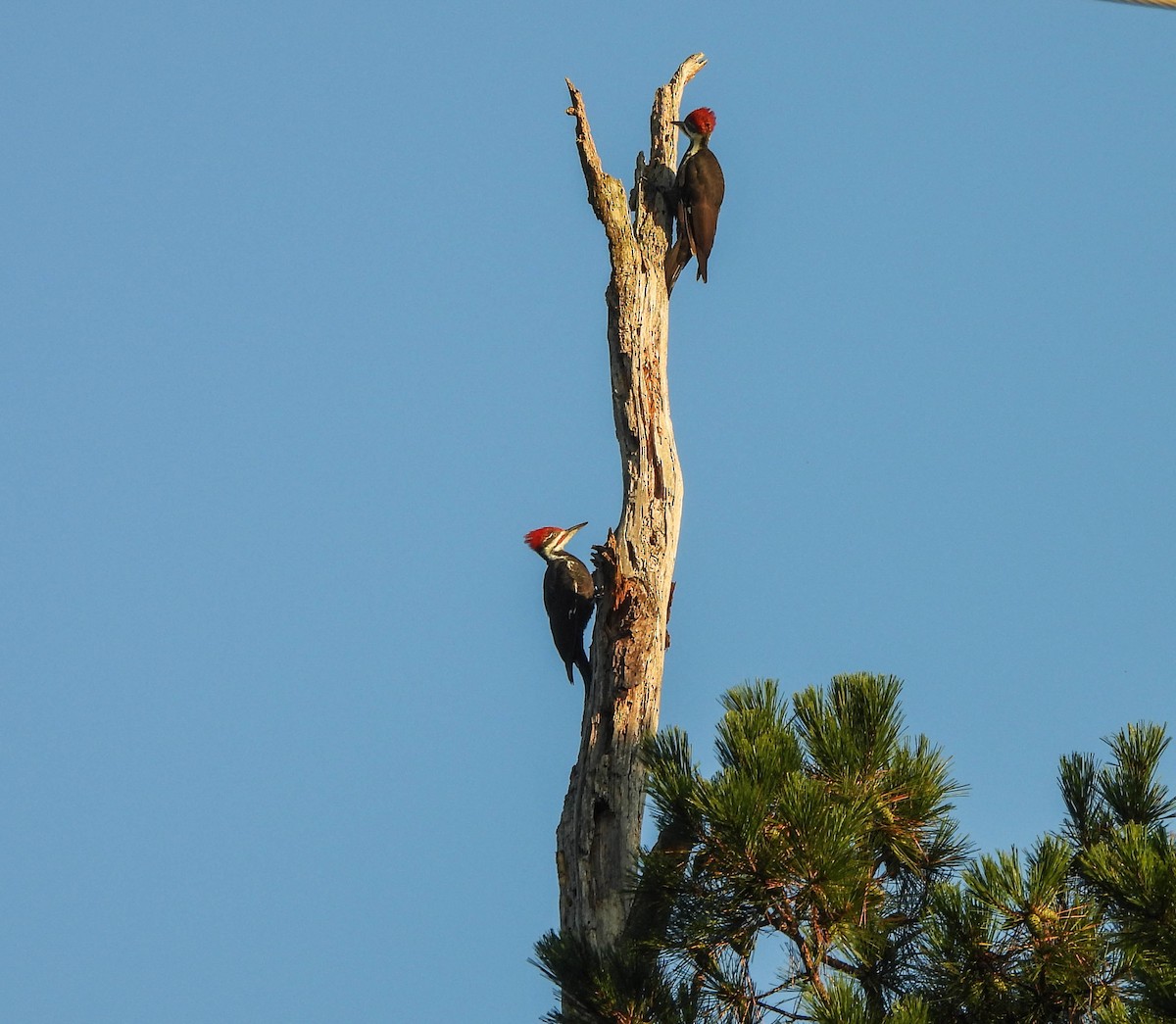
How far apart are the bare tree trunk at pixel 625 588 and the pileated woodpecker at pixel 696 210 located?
0.77 feet

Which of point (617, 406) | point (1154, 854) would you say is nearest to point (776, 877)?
point (1154, 854)

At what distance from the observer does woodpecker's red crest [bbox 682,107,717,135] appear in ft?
28.6

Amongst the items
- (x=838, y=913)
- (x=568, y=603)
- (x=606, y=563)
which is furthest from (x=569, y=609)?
(x=838, y=913)

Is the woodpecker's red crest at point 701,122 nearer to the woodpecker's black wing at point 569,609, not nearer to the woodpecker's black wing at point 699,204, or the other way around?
the woodpecker's black wing at point 699,204

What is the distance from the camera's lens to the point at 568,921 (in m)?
5.80

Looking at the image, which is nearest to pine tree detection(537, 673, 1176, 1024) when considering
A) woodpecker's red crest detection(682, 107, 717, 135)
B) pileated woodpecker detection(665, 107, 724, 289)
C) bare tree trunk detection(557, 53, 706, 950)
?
bare tree trunk detection(557, 53, 706, 950)

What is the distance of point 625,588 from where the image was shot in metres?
6.16

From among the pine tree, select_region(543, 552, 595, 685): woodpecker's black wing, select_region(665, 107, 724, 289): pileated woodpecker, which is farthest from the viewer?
select_region(543, 552, 595, 685): woodpecker's black wing

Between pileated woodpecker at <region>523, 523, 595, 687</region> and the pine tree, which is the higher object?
pileated woodpecker at <region>523, 523, 595, 687</region>

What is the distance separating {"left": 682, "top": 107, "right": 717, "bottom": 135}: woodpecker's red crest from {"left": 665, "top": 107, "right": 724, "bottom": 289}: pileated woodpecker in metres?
0.66

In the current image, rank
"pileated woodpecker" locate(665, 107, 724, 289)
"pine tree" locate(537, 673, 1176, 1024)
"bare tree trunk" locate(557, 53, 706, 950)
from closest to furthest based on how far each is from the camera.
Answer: "pine tree" locate(537, 673, 1176, 1024) < "bare tree trunk" locate(557, 53, 706, 950) < "pileated woodpecker" locate(665, 107, 724, 289)

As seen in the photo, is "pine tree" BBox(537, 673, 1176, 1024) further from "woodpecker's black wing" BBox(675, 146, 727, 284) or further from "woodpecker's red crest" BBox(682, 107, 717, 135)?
"woodpecker's red crest" BBox(682, 107, 717, 135)

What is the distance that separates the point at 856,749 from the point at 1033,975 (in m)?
0.93

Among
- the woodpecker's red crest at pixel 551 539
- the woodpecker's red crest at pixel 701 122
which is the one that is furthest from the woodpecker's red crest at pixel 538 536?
the woodpecker's red crest at pixel 701 122
